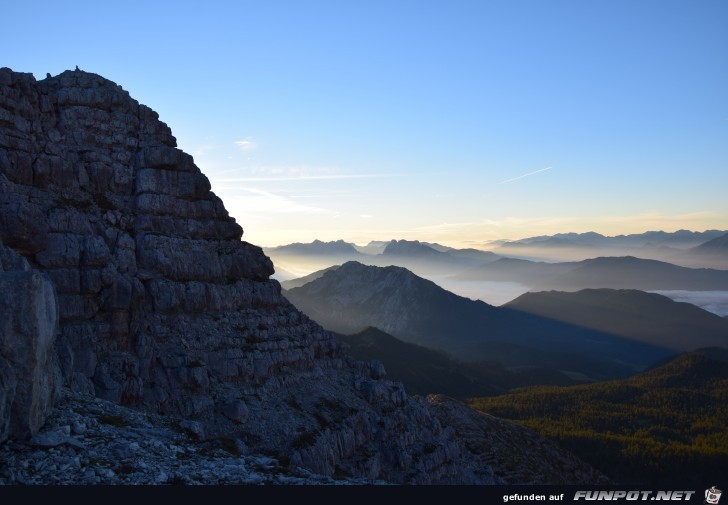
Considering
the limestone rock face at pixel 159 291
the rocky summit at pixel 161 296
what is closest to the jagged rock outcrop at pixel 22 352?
the rocky summit at pixel 161 296

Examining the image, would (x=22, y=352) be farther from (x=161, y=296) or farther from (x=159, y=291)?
(x=159, y=291)

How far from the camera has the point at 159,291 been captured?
74.4m

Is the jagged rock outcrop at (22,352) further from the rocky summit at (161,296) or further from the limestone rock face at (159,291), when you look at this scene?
the limestone rock face at (159,291)

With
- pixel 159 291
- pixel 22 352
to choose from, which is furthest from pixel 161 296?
pixel 22 352

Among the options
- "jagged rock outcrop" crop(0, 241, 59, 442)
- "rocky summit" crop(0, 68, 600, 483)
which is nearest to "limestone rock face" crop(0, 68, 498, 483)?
"rocky summit" crop(0, 68, 600, 483)

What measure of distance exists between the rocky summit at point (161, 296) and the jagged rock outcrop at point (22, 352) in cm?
1272

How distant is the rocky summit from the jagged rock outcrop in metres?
12.7

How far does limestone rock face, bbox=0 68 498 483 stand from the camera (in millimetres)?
66125

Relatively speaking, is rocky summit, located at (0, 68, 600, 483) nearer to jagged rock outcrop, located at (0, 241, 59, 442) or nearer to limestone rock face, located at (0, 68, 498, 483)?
limestone rock face, located at (0, 68, 498, 483)

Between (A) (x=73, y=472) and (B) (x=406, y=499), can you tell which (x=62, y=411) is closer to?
(A) (x=73, y=472)

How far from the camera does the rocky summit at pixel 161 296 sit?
65500 millimetres

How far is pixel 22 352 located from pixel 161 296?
42.4 metres

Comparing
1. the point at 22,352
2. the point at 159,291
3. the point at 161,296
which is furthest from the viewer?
the point at 159,291

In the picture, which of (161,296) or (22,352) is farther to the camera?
(161,296)
